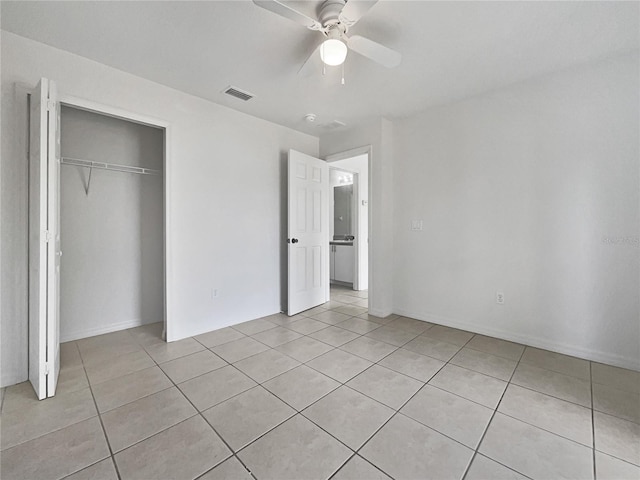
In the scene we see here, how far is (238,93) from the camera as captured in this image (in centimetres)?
285

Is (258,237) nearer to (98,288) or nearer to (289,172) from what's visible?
(289,172)

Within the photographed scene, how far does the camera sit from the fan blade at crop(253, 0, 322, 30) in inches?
55.1

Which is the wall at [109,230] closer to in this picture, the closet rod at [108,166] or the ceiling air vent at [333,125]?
the closet rod at [108,166]

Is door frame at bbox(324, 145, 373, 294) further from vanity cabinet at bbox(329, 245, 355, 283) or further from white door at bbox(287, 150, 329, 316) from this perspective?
vanity cabinet at bbox(329, 245, 355, 283)

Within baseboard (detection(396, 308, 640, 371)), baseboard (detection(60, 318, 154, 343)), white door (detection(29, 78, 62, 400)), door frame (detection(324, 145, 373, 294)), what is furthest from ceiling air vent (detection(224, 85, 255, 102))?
baseboard (detection(396, 308, 640, 371))

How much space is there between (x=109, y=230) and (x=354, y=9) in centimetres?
314

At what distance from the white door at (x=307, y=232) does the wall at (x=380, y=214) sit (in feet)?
2.44

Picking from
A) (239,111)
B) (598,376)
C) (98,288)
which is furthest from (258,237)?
(598,376)

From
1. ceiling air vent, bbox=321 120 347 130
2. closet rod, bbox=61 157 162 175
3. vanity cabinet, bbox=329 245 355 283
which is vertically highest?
ceiling air vent, bbox=321 120 347 130

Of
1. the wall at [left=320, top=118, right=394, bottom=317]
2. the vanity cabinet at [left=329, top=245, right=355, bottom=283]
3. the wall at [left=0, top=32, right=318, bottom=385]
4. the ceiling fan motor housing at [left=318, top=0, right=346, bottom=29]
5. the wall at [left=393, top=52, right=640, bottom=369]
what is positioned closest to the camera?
the ceiling fan motor housing at [left=318, top=0, right=346, bottom=29]

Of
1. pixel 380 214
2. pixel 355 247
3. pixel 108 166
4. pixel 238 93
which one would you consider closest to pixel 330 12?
pixel 238 93

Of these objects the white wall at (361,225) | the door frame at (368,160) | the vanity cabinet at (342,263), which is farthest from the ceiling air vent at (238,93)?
the vanity cabinet at (342,263)

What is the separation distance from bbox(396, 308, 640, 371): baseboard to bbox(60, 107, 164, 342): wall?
3.33 m

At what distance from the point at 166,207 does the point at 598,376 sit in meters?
3.90
